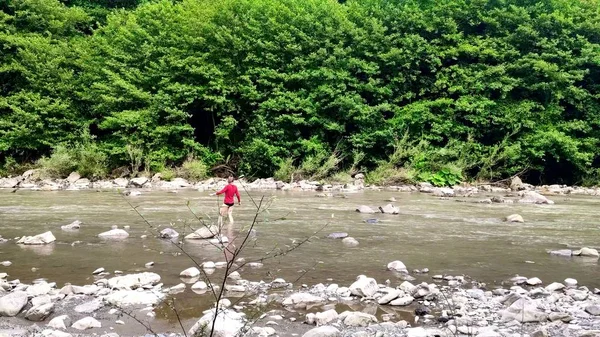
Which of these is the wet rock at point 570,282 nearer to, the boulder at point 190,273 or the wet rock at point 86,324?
the boulder at point 190,273

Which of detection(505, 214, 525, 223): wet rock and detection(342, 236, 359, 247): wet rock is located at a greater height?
detection(505, 214, 525, 223): wet rock

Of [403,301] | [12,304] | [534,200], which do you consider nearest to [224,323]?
[403,301]

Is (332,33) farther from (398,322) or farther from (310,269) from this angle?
(398,322)

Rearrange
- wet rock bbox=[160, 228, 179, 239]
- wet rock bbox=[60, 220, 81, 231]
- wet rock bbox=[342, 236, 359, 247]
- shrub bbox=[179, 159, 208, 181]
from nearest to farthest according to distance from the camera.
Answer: wet rock bbox=[342, 236, 359, 247]
wet rock bbox=[160, 228, 179, 239]
wet rock bbox=[60, 220, 81, 231]
shrub bbox=[179, 159, 208, 181]

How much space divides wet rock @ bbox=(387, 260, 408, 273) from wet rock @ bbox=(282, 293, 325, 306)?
187cm

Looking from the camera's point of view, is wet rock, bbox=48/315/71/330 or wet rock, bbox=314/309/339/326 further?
wet rock, bbox=314/309/339/326

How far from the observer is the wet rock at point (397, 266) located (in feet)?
24.4

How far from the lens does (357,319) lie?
522 centimetres

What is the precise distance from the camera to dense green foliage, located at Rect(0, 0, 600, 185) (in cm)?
2352

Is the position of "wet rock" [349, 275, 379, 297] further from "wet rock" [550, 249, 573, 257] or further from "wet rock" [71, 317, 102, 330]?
"wet rock" [550, 249, 573, 257]

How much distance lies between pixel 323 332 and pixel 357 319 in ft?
2.06

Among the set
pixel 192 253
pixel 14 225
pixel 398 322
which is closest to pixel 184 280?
pixel 192 253

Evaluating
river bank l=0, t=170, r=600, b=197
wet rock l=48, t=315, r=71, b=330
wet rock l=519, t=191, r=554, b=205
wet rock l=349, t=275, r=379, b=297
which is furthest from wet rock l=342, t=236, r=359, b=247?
river bank l=0, t=170, r=600, b=197

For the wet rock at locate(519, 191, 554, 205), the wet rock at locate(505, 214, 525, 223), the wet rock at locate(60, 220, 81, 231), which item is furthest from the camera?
the wet rock at locate(519, 191, 554, 205)
